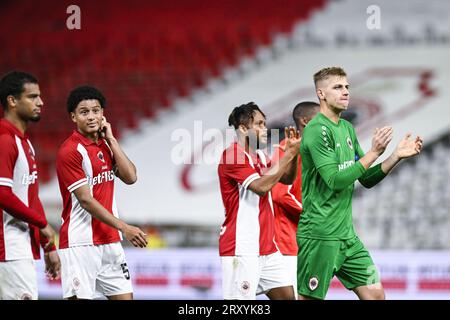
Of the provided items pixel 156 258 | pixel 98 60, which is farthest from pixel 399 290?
pixel 98 60

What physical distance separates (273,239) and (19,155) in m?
2.02

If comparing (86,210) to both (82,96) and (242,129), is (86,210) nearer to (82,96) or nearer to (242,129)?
(82,96)

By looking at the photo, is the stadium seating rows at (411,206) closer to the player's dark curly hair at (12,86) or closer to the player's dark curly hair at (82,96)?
the player's dark curly hair at (82,96)

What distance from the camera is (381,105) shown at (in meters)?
15.3

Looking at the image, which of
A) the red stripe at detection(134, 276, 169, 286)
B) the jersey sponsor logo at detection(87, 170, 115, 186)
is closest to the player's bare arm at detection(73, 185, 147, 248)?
the jersey sponsor logo at detection(87, 170, 115, 186)

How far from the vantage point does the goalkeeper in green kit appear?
6.40 metres

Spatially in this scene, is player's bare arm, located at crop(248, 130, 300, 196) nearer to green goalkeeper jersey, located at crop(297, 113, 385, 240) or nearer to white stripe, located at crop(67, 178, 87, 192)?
green goalkeeper jersey, located at crop(297, 113, 385, 240)

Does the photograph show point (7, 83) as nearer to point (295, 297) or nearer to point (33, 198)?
point (33, 198)

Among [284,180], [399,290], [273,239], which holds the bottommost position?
[399,290]

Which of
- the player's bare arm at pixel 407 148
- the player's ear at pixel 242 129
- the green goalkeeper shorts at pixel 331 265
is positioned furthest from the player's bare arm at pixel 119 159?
the player's bare arm at pixel 407 148

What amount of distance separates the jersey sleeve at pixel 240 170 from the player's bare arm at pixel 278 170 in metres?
0.06

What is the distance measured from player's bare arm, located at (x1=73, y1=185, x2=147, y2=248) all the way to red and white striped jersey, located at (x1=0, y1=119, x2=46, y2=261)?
1.03ft

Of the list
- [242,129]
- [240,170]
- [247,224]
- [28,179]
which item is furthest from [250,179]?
[28,179]

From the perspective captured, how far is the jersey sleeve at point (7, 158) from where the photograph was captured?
21.0 ft
